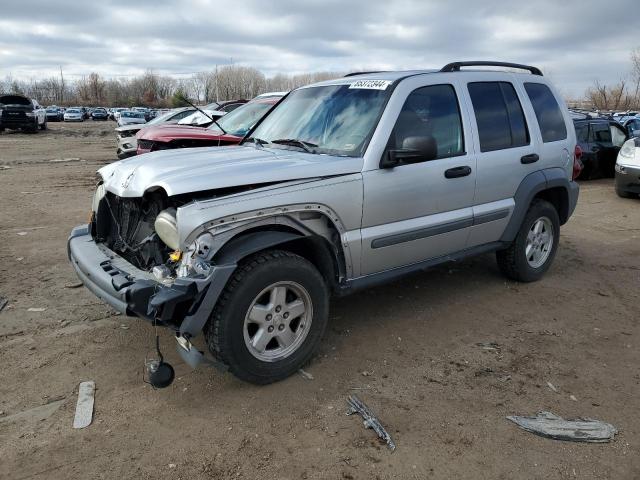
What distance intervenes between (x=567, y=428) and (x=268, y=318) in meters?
1.88

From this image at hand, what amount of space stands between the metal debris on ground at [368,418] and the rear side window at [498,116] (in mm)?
2436

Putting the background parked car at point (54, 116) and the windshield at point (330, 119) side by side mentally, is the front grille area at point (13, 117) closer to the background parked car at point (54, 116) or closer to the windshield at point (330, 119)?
the windshield at point (330, 119)

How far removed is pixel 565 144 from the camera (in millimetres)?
5258

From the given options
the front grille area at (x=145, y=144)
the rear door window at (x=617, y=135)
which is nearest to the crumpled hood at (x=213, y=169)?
the front grille area at (x=145, y=144)

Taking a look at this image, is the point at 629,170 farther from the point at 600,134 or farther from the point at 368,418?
the point at 368,418

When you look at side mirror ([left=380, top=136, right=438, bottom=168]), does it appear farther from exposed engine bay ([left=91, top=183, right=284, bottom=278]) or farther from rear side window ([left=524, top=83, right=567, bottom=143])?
rear side window ([left=524, top=83, right=567, bottom=143])

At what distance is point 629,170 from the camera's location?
10.2m

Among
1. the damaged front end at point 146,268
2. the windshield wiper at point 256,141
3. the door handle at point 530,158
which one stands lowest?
the damaged front end at point 146,268

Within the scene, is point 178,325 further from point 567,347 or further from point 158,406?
point 567,347

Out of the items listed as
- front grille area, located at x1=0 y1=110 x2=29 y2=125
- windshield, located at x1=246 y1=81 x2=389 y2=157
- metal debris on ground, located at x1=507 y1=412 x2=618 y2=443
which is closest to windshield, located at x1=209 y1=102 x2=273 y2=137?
windshield, located at x1=246 y1=81 x2=389 y2=157

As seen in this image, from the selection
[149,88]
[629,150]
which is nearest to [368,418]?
[629,150]

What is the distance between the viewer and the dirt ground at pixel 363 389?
2705mm

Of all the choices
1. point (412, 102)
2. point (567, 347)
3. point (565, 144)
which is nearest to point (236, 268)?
point (412, 102)

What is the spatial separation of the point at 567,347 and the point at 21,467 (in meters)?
3.73
